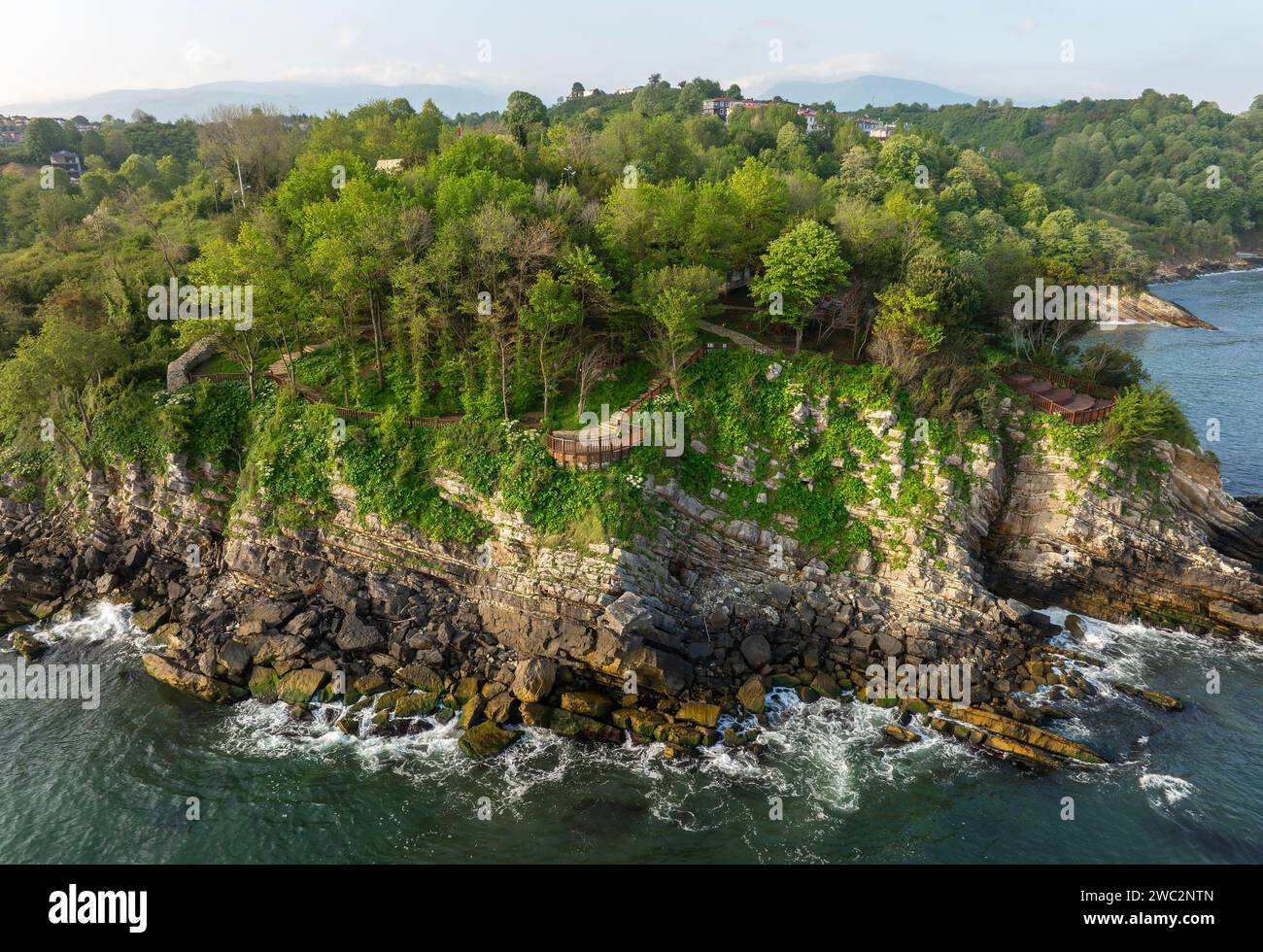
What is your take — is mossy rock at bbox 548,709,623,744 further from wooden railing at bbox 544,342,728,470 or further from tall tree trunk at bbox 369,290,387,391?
tall tree trunk at bbox 369,290,387,391

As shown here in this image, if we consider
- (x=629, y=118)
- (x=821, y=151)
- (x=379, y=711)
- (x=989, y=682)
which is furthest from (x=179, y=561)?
(x=821, y=151)

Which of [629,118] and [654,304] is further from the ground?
[629,118]

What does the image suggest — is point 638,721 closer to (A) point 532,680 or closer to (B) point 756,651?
(A) point 532,680

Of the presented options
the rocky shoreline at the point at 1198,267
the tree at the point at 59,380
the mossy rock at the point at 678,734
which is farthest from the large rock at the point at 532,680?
the rocky shoreline at the point at 1198,267

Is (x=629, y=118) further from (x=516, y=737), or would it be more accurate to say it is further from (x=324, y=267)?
(x=516, y=737)

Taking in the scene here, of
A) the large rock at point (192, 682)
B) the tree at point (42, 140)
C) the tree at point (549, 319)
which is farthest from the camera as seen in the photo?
the tree at point (42, 140)

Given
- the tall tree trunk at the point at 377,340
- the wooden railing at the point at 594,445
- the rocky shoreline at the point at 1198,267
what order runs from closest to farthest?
the wooden railing at the point at 594,445 < the tall tree trunk at the point at 377,340 < the rocky shoreline at the point at 1198,267

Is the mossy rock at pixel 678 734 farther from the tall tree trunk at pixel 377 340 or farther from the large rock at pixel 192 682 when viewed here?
the tall tree trunk at pixel 377 340
